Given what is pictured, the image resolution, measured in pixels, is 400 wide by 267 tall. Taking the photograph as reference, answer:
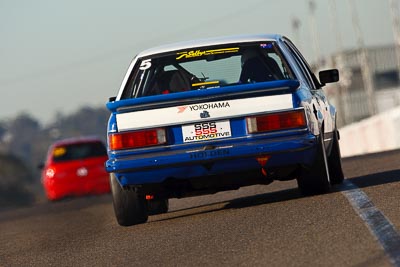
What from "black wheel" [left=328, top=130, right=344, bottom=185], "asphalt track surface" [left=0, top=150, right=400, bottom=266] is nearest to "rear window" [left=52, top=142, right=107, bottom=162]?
"asphalt track surface" [left=0, top=150, right=400, bottom=266]

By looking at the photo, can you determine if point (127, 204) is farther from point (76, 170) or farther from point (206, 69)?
point (76, 170)

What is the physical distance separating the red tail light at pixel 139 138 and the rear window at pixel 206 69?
2.46 feet

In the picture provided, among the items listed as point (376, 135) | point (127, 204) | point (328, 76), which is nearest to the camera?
point (127, 204)

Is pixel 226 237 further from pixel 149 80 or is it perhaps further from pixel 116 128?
pixel 149 80

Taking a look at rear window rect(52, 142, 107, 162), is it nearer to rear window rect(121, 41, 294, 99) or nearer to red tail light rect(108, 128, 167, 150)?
rear window rect(121, 41, 294, 99)

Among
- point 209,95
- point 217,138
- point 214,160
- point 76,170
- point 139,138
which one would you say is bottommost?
point 76,170

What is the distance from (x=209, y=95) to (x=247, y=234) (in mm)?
1752

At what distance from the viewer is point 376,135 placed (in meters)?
31.1

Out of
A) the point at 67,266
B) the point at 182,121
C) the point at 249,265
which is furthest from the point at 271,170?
the point at 249,265

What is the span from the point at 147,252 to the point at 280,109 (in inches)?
82.1

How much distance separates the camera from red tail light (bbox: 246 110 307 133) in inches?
405

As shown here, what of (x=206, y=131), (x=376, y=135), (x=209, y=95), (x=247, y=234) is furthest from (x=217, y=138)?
(x=376, y=135)

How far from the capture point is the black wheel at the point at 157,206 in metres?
12.3

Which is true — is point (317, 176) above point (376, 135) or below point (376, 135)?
above
